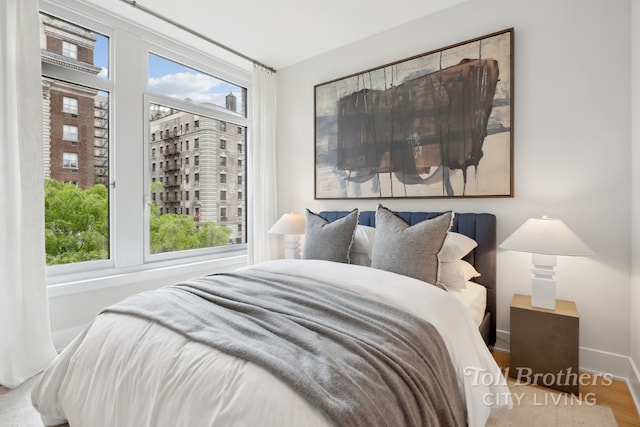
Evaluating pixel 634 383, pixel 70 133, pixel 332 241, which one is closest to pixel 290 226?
pixel 332 241

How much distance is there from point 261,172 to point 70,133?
5.72 feet

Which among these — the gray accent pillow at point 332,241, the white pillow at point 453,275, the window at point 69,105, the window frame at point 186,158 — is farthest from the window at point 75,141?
the white pillow at point 453,275

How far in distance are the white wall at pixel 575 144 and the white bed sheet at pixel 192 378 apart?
110 centimetres

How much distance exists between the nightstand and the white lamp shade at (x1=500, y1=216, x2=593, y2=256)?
1.24ft

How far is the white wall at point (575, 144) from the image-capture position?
197cm

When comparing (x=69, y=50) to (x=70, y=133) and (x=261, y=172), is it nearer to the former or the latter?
(x=70, y=133)

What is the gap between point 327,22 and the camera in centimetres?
280

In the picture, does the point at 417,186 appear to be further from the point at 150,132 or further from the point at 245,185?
the point at 150,132

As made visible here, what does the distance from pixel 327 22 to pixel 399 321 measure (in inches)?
105

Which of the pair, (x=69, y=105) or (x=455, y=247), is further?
(x=69, y=105)

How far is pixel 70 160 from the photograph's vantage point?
2518mm

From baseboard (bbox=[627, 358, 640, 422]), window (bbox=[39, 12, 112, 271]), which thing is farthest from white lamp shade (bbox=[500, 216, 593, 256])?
window (bbox=[39, 12, 112, 271])

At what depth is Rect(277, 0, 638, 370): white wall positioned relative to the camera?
1967mm

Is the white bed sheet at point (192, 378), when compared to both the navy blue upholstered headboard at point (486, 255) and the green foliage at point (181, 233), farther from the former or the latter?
A: the green foliage at point (181, 233)
